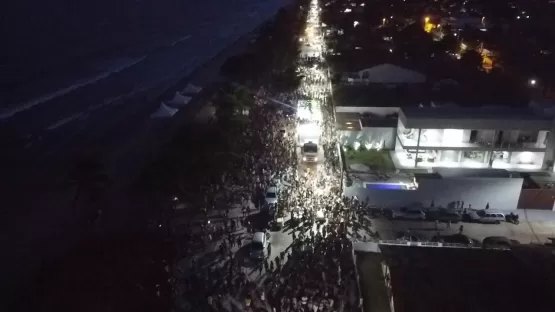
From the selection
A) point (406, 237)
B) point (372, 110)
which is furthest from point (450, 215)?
point (372, 110)

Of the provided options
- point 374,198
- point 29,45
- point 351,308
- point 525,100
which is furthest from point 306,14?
point 351,308

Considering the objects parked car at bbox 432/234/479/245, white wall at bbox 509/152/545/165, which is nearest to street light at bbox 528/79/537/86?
white wall at bbox 509/152/545/165

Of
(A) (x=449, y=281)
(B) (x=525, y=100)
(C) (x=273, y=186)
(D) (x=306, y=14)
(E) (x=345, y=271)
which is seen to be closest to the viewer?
(A) (x=449, y=281)

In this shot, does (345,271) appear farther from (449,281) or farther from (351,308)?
(449,281)

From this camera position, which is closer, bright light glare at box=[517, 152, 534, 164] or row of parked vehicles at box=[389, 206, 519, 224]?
row of parked vehicles at box=[389, 206, 519, 224]

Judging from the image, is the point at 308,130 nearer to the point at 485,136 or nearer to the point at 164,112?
the point at 485,136

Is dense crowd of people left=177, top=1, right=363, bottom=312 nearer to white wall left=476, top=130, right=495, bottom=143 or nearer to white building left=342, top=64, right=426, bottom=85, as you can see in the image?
white wall left=476, top=130, right=495, bottom=143
